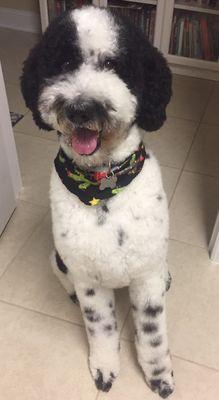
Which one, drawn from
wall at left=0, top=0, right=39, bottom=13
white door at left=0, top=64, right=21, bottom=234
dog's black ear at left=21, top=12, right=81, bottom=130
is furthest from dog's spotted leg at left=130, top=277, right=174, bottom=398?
wall at left=0, top=0, right=39, bottom=13

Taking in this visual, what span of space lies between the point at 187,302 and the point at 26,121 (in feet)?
4.15

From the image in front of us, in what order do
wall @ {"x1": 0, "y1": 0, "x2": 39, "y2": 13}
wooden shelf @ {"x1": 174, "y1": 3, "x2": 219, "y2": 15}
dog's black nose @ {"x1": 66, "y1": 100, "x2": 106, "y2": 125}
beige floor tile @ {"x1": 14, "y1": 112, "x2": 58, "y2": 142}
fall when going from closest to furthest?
dog's black nose @ {"x1": 66, "y1": 100, "x2": 106, "y2": 125} → beige floor tile @ {"x1": 14, "y1": 112, "x2": 58, "y2": 142} → wooden shelf @ {"x1": 174, "y1": 3, "x2": 219, "y2": 15} → wall @ {"x1": 0, "y1": 0, "x2": 39, "y2": 13}

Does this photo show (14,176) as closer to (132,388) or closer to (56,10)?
(132,388)

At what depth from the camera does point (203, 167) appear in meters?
2.00

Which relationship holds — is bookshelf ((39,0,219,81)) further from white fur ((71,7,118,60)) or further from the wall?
white fur ((71,7,118,60))

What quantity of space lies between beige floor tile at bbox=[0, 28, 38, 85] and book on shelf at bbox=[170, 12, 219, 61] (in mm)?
923

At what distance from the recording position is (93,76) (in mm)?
802

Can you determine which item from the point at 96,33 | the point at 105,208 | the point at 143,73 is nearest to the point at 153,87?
the point at 143,73

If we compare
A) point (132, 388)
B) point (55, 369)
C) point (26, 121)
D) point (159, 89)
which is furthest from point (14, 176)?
point (159, 89)

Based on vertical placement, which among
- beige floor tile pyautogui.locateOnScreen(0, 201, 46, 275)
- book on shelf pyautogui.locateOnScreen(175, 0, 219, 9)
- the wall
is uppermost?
book on shelf pyautogui.locateOnScreen(175, 0, 219, 9)

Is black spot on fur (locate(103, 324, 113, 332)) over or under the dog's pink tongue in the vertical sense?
under

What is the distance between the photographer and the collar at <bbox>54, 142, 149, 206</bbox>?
0.96m

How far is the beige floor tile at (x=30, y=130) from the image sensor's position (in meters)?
2.16

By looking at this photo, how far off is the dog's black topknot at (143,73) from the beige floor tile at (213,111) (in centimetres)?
144
